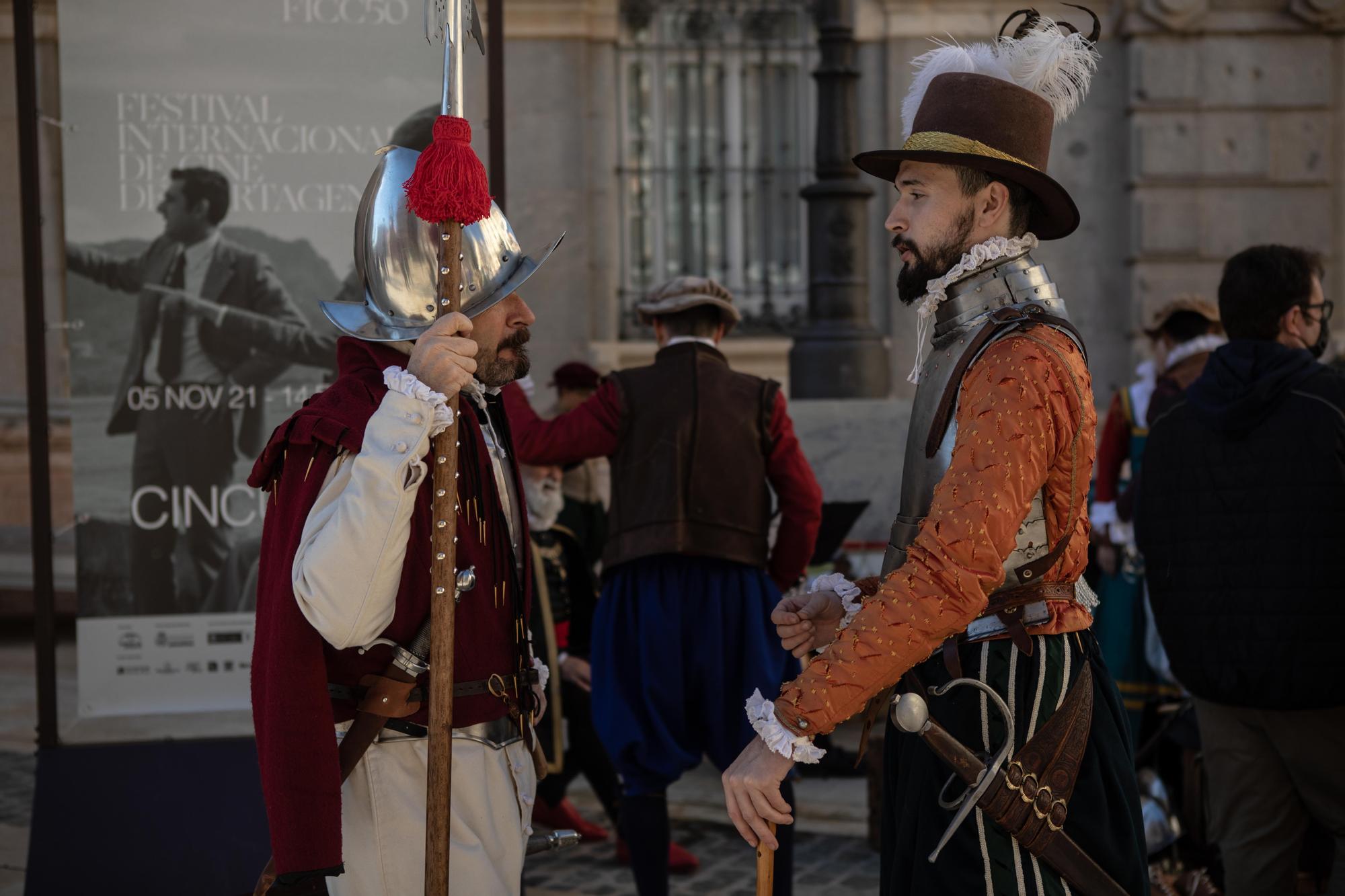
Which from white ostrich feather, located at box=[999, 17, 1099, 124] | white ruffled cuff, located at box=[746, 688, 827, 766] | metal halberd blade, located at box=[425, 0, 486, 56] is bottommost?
white ruffled cuff, located at box=[746, 688, 827, 766]

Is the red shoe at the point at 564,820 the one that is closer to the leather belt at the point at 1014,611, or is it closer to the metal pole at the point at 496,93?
the metal pole at the point at 496,93

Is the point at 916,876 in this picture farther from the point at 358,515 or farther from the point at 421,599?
the point at 358,515

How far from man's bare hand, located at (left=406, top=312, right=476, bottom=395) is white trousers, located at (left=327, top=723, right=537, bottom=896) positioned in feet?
2.07

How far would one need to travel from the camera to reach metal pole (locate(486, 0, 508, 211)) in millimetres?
3961

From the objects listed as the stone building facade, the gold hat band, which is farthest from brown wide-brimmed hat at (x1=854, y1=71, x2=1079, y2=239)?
the stone building facade

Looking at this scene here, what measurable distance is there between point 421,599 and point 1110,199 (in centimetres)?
923

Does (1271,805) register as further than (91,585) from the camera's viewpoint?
No

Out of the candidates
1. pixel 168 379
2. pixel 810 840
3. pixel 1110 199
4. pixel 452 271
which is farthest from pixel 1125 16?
pixel 452 271

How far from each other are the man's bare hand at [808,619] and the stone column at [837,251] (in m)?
4.68

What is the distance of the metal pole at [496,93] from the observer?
3961 mm

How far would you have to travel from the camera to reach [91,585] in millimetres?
3994

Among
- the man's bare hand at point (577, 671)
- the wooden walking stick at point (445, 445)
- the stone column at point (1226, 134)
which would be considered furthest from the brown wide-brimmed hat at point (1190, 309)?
the stone column at point (1226, 134)

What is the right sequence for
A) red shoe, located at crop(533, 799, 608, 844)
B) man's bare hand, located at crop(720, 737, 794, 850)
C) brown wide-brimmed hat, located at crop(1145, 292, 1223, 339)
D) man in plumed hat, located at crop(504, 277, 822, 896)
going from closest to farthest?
man's bare hand, located at crop(720, 737, 794, 850), man in plumed hat, located at crop(504, 277, 822, 896), red shoe, located at crop(533, 799, 608, 844), brown wide-brimmed hat, located at crop(1145, 292, 1223, 339)

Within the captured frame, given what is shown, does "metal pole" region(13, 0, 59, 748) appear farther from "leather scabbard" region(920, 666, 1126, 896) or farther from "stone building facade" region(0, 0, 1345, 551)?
"stone building facade" region(0, 0, 1345, 551)
